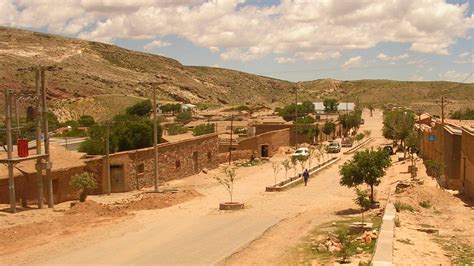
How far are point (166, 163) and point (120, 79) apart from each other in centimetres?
9675

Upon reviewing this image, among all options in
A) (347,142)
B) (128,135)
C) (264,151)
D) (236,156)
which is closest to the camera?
(128,135)

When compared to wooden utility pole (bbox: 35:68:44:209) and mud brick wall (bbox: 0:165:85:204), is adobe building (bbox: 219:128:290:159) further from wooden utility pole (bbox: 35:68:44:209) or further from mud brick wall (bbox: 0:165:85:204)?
wooden utility pole (bbox: 35:68:44:209)

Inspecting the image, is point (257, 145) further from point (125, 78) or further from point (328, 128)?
point (125, 78)

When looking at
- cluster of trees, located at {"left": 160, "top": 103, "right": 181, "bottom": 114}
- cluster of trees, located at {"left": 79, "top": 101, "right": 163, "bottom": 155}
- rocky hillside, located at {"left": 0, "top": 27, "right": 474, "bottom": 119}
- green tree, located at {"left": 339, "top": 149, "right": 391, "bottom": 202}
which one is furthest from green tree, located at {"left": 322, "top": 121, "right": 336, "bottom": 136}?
green tree, located at {"left": 339, "top": 149, "right": 391, "bottom": 202}

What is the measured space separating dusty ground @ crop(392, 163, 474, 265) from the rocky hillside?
249 ft

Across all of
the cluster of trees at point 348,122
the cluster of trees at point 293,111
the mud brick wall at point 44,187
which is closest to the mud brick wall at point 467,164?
the mud brick wall at point 44,187

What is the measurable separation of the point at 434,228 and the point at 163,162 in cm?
2053

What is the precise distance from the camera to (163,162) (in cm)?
3641

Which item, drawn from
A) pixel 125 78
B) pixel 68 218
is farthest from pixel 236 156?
pixel 125 78

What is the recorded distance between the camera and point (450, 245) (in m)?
17.0

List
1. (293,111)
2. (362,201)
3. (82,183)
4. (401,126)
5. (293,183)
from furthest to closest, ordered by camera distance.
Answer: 1. (293,111)
2. (401,126)
3. (293,183)
4. (82,183)
5. (362,201)

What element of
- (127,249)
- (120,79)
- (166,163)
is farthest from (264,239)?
(120,79)

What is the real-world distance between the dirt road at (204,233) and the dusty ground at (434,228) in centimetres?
315

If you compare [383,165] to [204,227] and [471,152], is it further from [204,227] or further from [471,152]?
[204,227]
